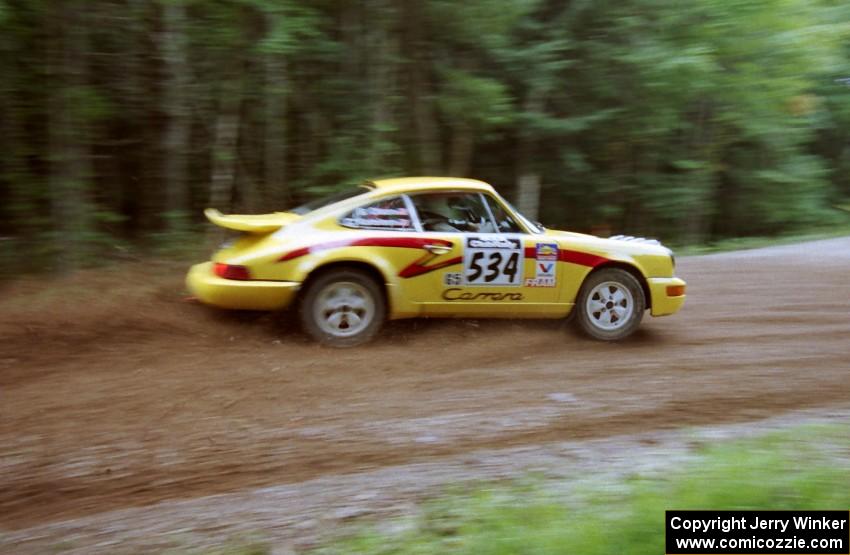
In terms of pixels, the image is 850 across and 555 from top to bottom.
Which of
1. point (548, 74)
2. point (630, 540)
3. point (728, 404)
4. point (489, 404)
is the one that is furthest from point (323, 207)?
point (548, 74)

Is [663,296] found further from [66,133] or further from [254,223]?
[66,133]

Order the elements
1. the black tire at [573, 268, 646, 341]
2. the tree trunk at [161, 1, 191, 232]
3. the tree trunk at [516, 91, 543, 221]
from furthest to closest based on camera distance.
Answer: the tree trunk at [516, 91, 543, 221]
the tree trunk at [161, 1, 191, 232]
the black tire at [573, 268, 646, 341]

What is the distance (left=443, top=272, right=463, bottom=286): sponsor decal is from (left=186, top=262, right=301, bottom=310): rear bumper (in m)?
1.28

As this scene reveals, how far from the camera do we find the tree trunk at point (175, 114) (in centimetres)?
1045

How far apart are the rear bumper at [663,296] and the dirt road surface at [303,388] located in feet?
0.92

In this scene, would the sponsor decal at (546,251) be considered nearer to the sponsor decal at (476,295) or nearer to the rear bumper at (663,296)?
the sponsor decal at (476,295)

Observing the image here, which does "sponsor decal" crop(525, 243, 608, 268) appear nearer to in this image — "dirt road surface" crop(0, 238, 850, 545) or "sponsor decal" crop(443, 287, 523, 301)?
"sponsor decal" crop(443, 287, 523, 301)

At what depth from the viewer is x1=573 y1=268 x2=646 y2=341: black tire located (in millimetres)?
7586

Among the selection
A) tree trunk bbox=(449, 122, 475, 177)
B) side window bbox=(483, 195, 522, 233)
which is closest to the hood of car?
side window bbox=(483, 195, 522, 233)

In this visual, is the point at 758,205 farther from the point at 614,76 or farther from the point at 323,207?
the point at 323,207

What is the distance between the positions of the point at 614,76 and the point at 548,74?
59.7 inches

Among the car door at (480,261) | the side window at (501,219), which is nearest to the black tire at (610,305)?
the car door at (480,261)

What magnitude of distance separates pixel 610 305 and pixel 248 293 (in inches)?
131

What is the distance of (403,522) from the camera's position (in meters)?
3.91
